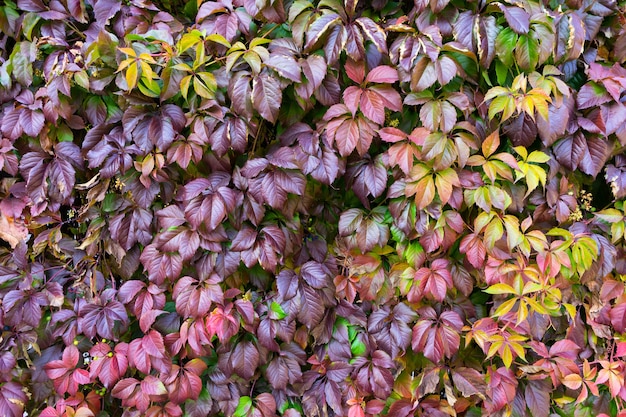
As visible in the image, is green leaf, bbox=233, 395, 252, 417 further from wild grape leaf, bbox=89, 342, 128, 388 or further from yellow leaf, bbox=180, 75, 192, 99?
yellow leaf, bbox=180, 75, 192, 99

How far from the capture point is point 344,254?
152 cm

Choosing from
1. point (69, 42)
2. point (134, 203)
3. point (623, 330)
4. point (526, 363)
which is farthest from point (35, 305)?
point (623, 330)

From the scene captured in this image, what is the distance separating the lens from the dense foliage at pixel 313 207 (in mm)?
1315

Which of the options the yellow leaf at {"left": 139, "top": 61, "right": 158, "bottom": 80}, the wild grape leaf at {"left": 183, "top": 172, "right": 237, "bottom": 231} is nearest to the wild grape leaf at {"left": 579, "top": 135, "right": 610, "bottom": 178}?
the wild grape leaf at {"left": 183, "top": 172, "right": 237, "bottom": 231}

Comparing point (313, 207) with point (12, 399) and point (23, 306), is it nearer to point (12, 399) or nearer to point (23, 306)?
point (23, 306)

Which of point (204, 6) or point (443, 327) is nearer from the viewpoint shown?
point (204, 6)

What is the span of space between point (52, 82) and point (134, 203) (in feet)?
1.41

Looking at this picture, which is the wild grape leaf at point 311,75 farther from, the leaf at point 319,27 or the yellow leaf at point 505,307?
the yellow leaf at point 505,307

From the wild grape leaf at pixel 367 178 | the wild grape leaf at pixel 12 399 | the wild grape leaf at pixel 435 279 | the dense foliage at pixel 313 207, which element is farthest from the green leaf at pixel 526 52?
the wild grape leaf at pixel 12 399

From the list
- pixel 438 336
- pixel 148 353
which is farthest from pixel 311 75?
pixel 148 353

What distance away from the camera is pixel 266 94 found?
1264 millimetres

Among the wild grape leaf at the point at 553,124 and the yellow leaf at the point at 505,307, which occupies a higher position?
the wild grape leaf at the point at 553,124

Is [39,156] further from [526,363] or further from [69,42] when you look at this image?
[526,363]

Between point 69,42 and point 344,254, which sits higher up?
point 69,42
